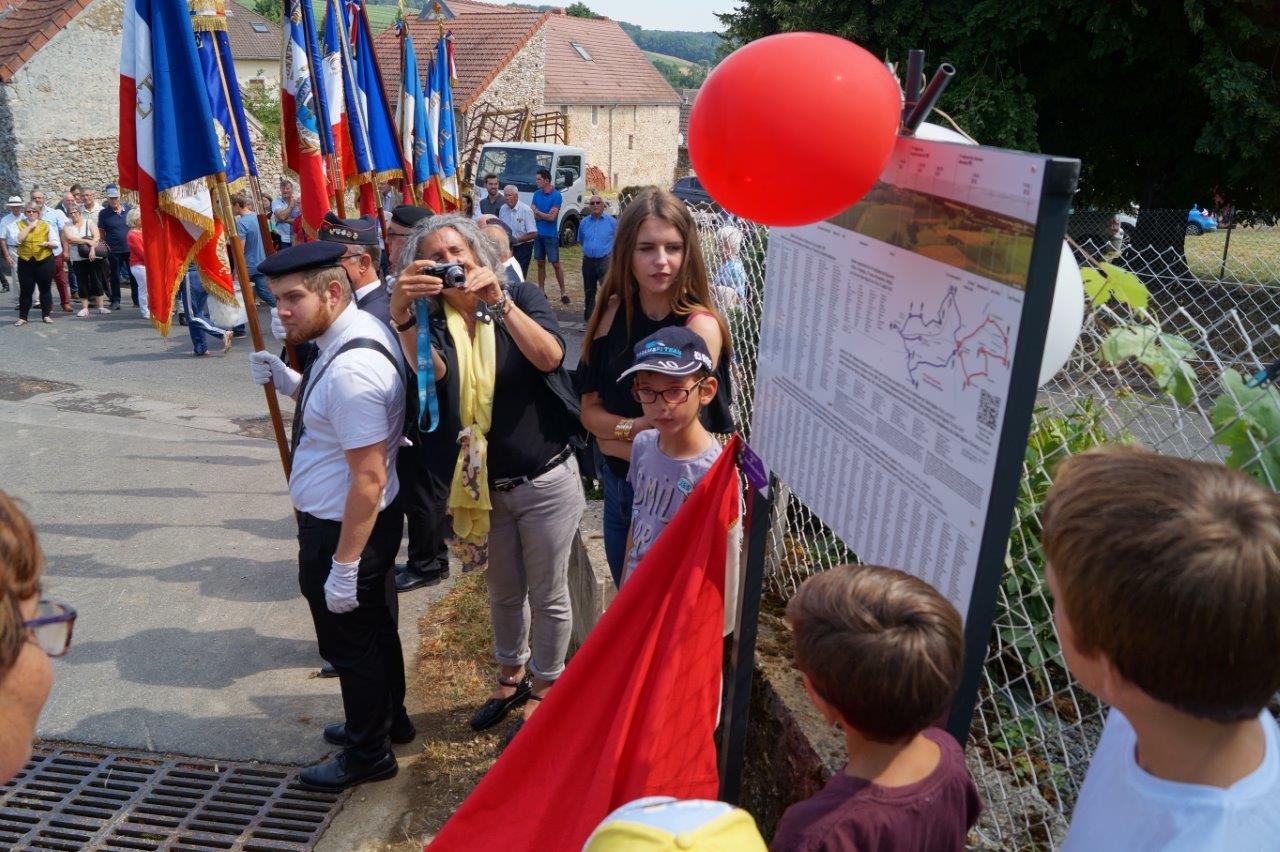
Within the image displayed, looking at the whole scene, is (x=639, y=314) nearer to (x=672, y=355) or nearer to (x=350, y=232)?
(x=672, y=355)

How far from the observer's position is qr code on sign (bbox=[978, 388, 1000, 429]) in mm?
1406

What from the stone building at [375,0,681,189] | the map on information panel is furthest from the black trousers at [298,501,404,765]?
the stone building at [375,0,681,189]

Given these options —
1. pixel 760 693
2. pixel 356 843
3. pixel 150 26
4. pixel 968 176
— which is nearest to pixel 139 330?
pixel 150 26

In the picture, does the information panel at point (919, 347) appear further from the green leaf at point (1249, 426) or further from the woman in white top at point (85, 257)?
the woman in white top at point (85, 257)

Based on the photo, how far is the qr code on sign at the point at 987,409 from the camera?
1.41 meters

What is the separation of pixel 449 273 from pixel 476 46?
118 ft

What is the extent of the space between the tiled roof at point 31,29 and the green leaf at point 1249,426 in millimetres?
23462

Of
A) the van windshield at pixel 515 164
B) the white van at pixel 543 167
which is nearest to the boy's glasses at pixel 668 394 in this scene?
the white van at pixel 543 167

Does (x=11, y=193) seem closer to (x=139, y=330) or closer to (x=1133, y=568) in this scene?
(x=139, y=330)

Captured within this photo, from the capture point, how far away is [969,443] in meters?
1.47

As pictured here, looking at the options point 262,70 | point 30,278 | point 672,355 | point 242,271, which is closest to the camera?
point 672,355

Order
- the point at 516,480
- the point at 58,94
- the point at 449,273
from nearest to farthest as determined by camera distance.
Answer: the point at 449,273 < the point at 516,480 < the point at 58,94

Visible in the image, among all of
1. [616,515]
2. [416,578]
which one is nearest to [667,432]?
[616,515]

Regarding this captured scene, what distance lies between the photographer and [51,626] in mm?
1396
